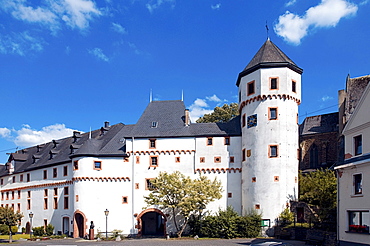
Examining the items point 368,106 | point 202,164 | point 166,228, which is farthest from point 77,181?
point 368,106

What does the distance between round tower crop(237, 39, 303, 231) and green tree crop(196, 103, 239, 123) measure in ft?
72.3

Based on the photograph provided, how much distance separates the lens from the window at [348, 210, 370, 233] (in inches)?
925

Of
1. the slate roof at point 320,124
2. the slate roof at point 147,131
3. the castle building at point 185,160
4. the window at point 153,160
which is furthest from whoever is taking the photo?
the slate roof at point 320,124

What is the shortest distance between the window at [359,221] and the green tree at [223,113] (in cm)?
3944

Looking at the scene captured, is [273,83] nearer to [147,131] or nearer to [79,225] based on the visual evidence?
[147,131]

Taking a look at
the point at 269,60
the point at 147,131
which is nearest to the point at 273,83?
the point at 269,60

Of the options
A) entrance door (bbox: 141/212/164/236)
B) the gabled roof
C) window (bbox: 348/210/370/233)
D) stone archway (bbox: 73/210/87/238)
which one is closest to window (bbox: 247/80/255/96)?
the gabled roof

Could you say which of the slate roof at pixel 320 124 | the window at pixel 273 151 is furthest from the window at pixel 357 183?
the slate roof at pixel 320 124

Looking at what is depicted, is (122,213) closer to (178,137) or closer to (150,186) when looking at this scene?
(150,186)

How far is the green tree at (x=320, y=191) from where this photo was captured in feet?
121

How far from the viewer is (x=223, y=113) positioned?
64.6m

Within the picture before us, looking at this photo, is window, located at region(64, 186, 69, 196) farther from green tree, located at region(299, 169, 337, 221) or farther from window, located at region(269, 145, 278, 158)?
green tree, located at region(299, 169, 337, 221)

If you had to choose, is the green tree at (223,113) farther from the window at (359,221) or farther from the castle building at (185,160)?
the window at (359,221)

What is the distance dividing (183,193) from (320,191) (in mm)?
13496
